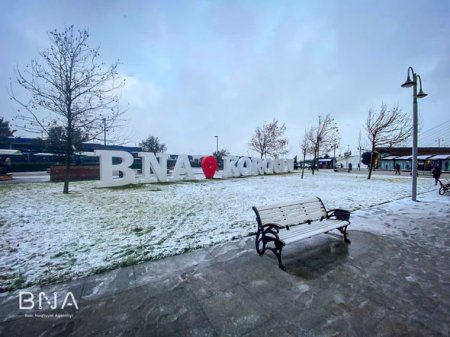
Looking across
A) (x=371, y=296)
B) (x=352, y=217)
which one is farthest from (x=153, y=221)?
(x=352, y=217)

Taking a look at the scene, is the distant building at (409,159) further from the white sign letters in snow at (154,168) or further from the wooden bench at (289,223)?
the wooden bench at (289,223)

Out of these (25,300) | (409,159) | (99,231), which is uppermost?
(409,159)

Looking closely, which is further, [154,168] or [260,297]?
[154,168]

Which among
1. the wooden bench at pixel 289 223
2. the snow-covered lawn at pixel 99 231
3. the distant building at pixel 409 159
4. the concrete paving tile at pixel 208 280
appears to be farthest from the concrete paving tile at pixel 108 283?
the distant building at pixel 409 159

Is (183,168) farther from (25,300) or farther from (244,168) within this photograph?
(25,300)

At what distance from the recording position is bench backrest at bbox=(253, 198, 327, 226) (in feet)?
12.2

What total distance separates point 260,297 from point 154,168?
1294 cm

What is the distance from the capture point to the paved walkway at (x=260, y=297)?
7.04 feet

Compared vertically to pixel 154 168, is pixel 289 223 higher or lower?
lower

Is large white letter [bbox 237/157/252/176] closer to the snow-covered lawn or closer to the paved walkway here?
the snow-covered lawn

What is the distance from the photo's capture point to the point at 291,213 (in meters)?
4.18

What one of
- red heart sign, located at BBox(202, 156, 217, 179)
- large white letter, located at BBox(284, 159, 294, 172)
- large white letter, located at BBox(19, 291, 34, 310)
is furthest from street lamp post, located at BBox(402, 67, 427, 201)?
large white letter, located at BBox(284, 159, 294, 172)

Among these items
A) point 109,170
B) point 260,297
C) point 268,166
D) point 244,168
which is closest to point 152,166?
point 109,170

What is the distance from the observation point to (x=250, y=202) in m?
8.16
